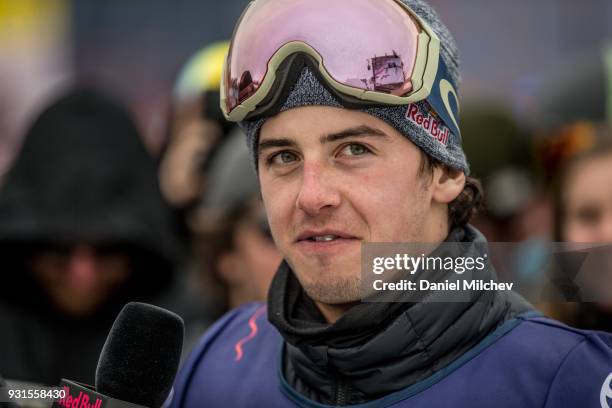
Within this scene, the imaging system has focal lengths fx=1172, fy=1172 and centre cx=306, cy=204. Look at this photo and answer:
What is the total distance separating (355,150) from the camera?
11.1 ft

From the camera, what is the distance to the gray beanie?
336cm

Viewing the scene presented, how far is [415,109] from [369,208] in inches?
13.0

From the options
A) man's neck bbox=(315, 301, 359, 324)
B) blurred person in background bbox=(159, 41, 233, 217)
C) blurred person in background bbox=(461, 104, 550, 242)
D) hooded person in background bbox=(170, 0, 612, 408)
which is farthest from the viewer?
blurred person in background bbox=(159, 41, 233, 217)

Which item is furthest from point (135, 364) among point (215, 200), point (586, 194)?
point (215, 200)

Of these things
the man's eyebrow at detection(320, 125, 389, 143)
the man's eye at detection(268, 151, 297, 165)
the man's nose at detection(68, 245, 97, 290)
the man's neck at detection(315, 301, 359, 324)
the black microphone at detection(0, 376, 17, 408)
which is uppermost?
the man's eyebrow at detection(320, 125, 389, 143)

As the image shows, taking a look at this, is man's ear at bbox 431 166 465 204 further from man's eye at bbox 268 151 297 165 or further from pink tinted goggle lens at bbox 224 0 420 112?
man's eye at bbox 268 151 297 165

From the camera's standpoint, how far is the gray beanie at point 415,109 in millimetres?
3363

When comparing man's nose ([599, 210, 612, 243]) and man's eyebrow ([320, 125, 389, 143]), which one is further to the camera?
man's nose ([599, 210, 612, 243])

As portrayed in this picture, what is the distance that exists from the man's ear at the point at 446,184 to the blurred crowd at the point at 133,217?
168cm

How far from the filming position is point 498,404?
124 inches

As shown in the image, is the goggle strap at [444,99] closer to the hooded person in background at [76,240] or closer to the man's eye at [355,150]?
the man's eye at [355,150]

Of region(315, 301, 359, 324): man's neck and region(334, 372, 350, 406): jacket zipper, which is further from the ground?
region(315, 301, 359, 324): man's neck

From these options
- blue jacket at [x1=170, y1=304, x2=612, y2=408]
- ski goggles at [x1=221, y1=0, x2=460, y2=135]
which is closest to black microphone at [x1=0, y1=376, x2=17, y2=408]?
blue jacket at [x1=170, y1=304, x2=612, y2=408]

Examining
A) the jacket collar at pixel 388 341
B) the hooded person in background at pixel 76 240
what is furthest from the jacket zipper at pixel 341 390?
the hooded person in background at pixel 76 240
